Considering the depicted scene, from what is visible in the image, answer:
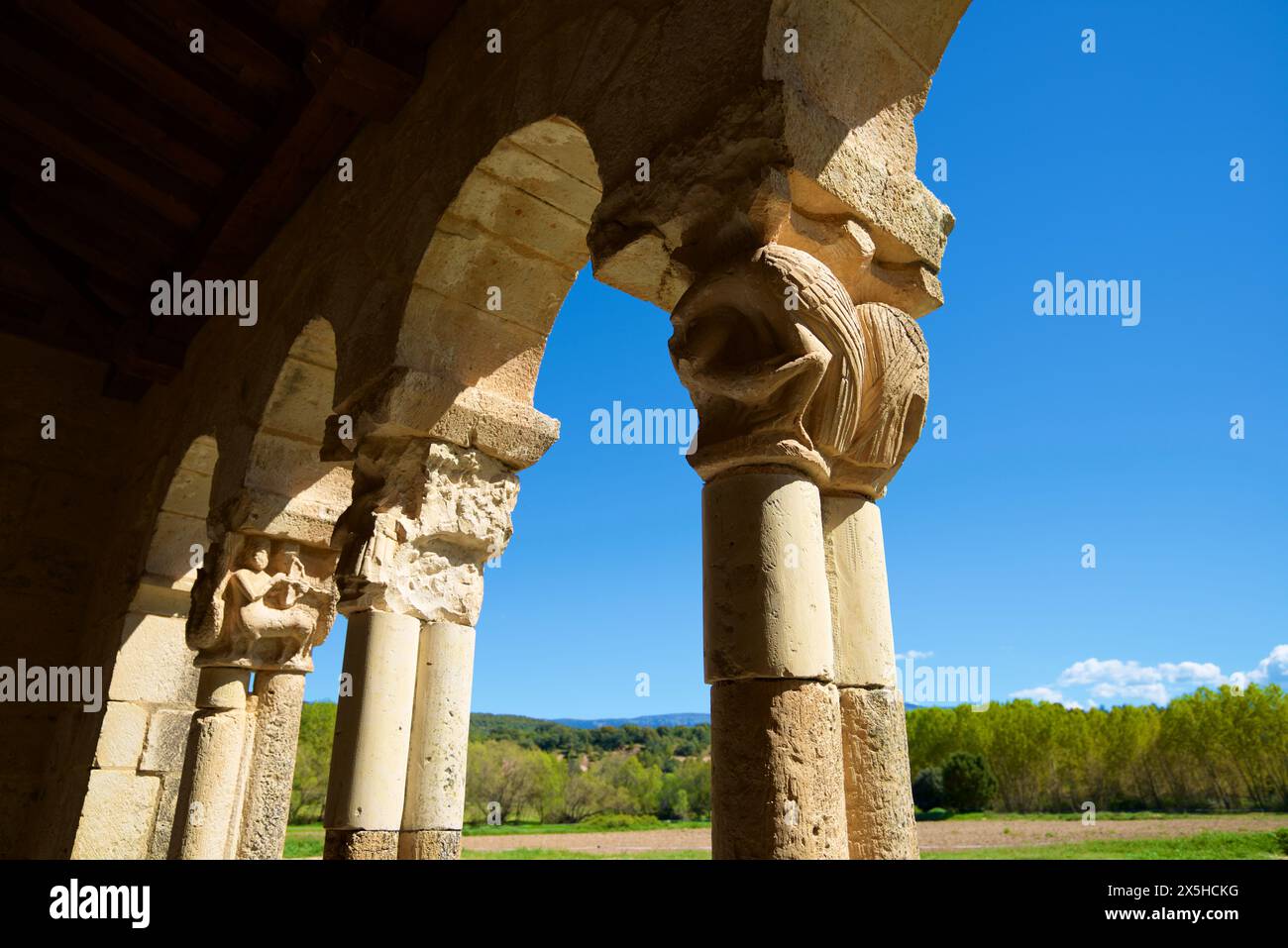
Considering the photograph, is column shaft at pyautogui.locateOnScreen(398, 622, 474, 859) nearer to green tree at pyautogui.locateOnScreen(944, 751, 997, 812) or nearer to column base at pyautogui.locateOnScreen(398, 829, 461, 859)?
column base at pyautogui.locateOnScreen(398, 829, 461, 859)

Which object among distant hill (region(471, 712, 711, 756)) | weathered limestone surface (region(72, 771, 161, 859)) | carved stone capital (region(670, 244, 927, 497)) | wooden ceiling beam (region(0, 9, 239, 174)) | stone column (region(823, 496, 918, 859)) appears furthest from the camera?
distant hill (region(471, 712, 711, 756))

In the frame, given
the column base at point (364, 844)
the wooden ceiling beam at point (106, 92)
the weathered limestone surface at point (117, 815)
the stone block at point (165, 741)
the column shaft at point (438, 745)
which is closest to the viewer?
the column base at point (364, 844)

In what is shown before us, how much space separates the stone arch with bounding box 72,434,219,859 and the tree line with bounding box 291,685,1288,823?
8.58 meters

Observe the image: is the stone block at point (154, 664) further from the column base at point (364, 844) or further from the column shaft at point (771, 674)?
the column shaft at point (771, 674)

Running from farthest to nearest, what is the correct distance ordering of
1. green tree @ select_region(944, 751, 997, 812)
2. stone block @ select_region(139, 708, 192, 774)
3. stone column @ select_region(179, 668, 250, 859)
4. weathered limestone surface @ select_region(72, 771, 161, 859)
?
1. green tree @ select_region(944, 751, 997, 812)
2. stone block @ select_region(139, 708, 192, 774)
3. weathered limestone surface @ select_region(72, 771, 161, 859)
4. stone column @ select_region(179, 668, 250, 859)

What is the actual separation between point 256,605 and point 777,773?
3.17 m

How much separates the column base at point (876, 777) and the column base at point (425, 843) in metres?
1.51

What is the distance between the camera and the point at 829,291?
5.70ft

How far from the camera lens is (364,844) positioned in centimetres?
266

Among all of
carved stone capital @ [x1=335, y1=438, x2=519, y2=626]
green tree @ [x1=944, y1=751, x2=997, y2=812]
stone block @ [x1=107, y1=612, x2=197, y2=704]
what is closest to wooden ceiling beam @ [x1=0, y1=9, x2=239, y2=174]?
carved stone capital @ [x1=335, y1=438, x2=519, y2=626]

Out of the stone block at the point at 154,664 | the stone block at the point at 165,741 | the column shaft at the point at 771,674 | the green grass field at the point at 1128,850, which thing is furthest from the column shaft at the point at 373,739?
the green grass field at the point at 1128,850

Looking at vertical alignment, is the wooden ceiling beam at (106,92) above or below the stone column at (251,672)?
above

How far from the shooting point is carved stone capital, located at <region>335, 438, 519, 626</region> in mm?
2854

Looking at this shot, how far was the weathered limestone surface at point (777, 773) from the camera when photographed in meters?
1.51
